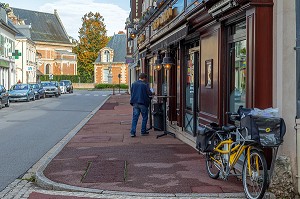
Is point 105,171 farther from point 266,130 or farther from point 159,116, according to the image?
point 159,116

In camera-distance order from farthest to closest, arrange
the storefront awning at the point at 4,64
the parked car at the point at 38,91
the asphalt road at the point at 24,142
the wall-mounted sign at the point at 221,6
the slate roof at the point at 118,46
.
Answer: the slate roof at the point at 118,46 < the storefront awning at the point at 4,64 < the parked car at the point at 38,91 < the asphalt road at the point at 24,142 < the wall-mounted sign at the point at 221,6

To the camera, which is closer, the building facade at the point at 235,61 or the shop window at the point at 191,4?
the building facade at the point at 235,61

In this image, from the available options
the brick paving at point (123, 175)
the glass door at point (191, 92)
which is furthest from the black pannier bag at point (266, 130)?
the glass door at point (191, 92)

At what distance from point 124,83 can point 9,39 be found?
Result: 3124cm

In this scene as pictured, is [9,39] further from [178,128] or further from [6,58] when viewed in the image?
[178,128]

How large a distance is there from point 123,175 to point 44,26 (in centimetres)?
10335

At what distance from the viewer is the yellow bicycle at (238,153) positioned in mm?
6328

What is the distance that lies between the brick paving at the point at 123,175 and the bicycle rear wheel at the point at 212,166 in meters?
0.10

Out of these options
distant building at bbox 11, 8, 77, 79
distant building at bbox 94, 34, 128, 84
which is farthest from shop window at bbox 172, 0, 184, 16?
distant building at bbox 11, 8, 77, 79

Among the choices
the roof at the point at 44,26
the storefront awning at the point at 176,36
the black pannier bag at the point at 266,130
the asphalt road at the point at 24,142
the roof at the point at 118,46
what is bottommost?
the asphalt road at the point at 24,142

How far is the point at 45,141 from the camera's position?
13945mm

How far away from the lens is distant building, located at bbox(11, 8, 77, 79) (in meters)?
100

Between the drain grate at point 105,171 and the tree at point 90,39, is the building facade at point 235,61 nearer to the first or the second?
the drain grate at point 105,171

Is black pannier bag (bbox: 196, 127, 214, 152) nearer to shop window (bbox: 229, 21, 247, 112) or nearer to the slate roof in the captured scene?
shop window (bbox: 229, 21, 247, 112)
